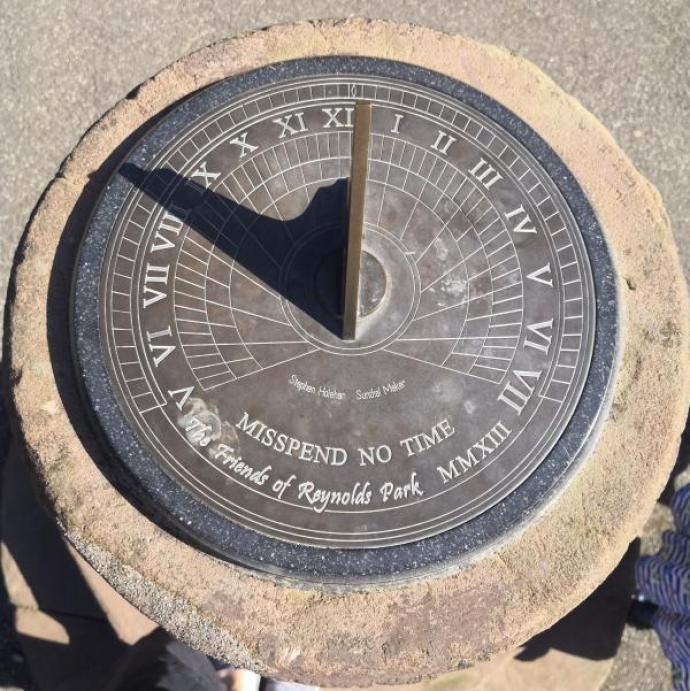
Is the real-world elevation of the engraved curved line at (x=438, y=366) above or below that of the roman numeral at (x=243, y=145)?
below

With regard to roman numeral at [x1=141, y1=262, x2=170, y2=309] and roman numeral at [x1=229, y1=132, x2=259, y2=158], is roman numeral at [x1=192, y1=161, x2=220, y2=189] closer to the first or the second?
roman numeral at [x1=229, y1=132, x2=259, y2=158]

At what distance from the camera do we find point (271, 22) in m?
4.06

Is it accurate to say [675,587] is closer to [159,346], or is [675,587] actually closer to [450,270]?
[450,270]

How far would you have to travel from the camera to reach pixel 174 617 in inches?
95.6

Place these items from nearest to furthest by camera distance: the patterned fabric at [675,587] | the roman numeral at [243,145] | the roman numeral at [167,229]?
1. the roman numeral at [167,229]
2. the roman numeral at [243,145]
3. the patterned fabric at [675,587]

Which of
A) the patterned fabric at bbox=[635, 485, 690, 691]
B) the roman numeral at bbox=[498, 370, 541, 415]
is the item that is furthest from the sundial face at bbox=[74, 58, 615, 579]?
the patterned fabric at bbox=[635, 485, 690, 691]

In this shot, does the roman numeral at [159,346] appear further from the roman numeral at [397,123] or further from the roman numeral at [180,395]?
the roman numeral at [397,123]

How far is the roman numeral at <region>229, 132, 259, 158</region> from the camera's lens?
8.91ft

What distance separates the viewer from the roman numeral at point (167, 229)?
2.58m

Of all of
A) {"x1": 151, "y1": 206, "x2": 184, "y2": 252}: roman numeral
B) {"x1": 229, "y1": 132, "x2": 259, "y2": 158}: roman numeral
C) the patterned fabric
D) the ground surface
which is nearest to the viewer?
{"x1": 151, "y1": 206, "x2": 184, "y2": 252}: roman numeral

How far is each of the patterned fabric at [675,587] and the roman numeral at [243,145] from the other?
211 cm

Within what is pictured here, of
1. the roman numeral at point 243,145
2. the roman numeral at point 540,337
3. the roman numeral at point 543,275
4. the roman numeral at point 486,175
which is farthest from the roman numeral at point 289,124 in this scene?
the roman numeral at point 540,337

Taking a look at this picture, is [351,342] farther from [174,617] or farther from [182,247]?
[174,617]

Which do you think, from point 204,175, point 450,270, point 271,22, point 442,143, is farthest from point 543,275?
point 271,22
